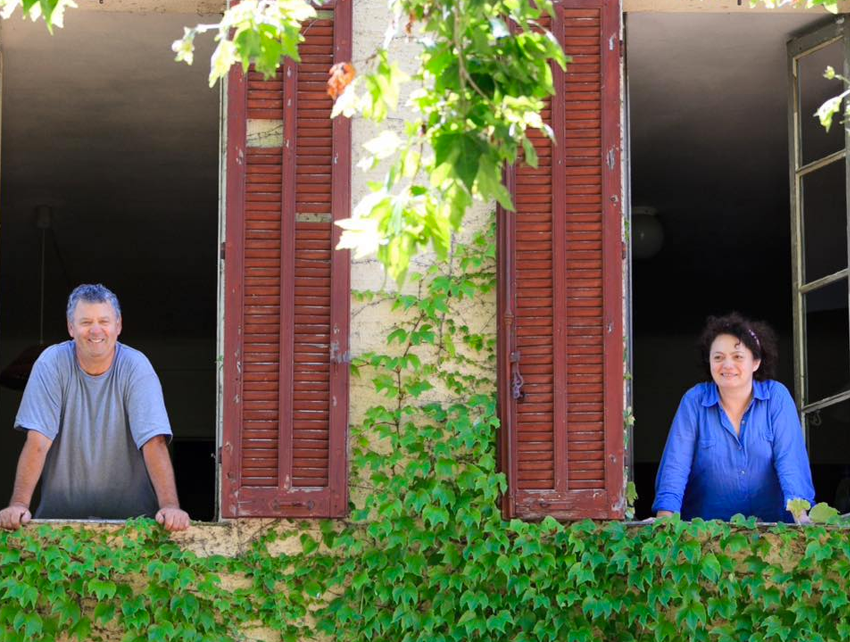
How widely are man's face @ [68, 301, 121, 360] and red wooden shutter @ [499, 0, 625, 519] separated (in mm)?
1482

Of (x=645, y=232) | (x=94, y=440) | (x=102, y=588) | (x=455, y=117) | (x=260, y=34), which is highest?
(x=645, y=232)

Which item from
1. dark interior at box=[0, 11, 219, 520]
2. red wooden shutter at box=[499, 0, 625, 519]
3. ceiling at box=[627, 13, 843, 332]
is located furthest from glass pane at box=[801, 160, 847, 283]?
dark interior at box=[0, 11, 219, 520]

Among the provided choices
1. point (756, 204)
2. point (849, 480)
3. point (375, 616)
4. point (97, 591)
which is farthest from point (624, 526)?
point (756, 204)

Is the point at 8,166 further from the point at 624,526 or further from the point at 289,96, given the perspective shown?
the point at 624,526

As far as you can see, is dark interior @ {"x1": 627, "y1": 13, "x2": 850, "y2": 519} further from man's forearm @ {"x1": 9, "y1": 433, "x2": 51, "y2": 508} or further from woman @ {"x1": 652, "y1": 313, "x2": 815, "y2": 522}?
man's forearm @ {"x1": 9, "y1": 433, "x2": 51, "y2": 508}

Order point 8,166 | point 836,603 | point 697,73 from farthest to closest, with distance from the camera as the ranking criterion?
point 8,166, point 697,73, point 836,603

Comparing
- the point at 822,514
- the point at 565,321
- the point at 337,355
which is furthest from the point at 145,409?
the point at 822,514

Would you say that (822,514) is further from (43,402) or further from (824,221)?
(43,402)

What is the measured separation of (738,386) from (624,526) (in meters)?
0.74

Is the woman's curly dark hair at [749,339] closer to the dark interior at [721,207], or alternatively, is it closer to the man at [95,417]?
the dark interior at [721,207]

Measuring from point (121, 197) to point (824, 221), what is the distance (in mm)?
4913

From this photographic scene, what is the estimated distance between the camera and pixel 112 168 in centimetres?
1051

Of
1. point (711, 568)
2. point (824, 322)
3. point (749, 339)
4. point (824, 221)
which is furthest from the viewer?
point (824, 322)

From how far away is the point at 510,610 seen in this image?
6.71 metres
